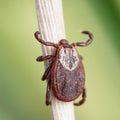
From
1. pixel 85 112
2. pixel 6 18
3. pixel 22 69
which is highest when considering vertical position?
pixel 6 18

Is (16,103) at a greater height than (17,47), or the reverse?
(17,47)

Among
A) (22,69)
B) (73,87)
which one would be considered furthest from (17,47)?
(73,87)

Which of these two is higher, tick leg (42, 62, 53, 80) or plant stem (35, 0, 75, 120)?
plant stem (35, 0, 75, 120)

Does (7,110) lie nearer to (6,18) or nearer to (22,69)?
(22,69)

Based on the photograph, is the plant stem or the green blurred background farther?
the green blurred background
